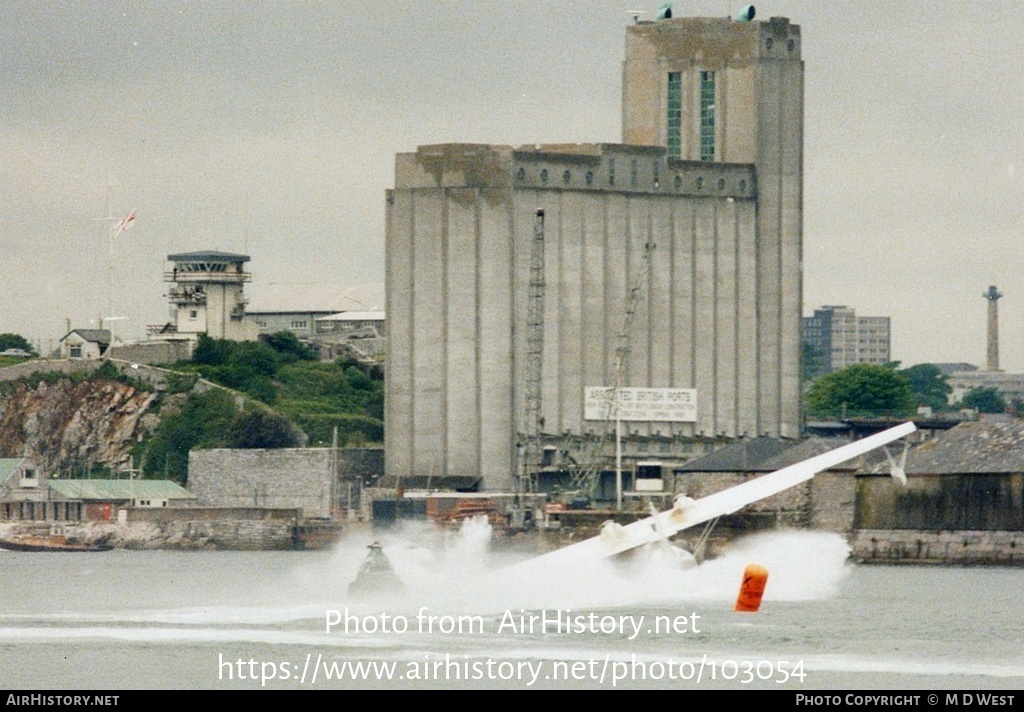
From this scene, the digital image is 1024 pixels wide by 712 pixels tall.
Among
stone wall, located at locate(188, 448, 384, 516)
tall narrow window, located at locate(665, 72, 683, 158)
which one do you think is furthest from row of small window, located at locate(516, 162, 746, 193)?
stone wall, located at locate(188, 448, 384, 516)

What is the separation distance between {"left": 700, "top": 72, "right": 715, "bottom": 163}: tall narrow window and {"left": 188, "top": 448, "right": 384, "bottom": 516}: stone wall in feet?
→ 93.4

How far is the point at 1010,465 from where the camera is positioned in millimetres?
115875

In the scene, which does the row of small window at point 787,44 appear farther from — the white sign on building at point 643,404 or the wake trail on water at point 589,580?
the wake trail on water at point 589,580

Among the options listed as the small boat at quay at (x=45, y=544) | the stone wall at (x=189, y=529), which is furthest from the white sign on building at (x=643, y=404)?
the small boat at quay at (x=45, y=544)

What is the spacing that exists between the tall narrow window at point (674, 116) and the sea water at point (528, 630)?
7535 centimetres

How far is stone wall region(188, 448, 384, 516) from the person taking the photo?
169500mm

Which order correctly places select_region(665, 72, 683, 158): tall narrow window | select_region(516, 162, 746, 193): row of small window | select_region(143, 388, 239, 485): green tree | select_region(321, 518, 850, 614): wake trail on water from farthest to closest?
select_region(143, 388, 239, 485): green tree, select_region(665, 72, 683, 158): tall narrow window, select_region(516, 162, 746, 193): row of small window, select_region(321, 518, 850, 614): wake trail on water

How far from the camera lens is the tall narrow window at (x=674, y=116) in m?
176

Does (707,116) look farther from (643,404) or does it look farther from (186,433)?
(186,433)

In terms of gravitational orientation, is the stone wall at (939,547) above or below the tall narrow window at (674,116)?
below

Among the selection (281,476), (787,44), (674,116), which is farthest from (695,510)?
(674,116)

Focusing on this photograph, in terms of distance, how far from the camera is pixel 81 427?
198m

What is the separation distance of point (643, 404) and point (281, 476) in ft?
75.3

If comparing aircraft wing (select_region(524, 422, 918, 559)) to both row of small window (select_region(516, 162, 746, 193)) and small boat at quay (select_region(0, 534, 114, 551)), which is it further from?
row of small window (select_region(516, 162, 746, 193))
